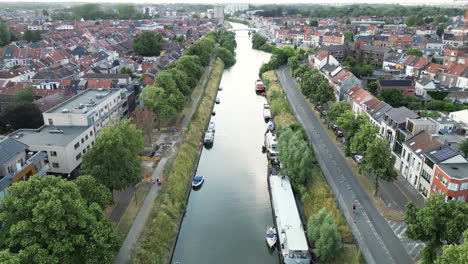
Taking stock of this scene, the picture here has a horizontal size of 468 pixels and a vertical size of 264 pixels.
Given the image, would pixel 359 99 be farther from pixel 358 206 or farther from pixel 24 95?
pixel 24 95

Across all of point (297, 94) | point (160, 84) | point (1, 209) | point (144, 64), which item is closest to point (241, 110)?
point (297, 94)

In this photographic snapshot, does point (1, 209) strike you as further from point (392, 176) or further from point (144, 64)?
point (144, 64)

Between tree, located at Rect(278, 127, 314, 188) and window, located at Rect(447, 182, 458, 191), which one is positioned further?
tree, located at Rect(278, 127, 314, 188)

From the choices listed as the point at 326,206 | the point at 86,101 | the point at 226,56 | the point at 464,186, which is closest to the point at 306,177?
the point at 326,206

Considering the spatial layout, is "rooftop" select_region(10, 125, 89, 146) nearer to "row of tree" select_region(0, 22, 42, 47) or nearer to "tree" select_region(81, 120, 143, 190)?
"tree" select_region(81, 120, 143, 190)

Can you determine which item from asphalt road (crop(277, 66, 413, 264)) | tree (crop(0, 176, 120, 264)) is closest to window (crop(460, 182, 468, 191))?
asphalt road (crop(277, 66, 413, 264))
